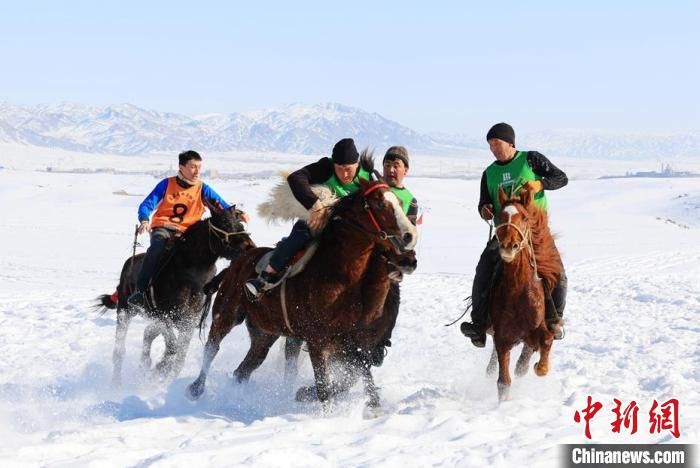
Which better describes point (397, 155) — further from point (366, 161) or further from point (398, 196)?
point (366, 161)

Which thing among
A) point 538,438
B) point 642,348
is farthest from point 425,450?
point 642,348

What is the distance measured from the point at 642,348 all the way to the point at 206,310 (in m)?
5.71

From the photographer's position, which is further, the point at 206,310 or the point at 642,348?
the point at 642,348

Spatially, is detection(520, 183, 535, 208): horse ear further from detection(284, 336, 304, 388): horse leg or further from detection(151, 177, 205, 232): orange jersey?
detection(151, 177, 205, 232): orange jersey

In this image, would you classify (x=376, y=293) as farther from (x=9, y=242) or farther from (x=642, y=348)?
(x=9, y=242)

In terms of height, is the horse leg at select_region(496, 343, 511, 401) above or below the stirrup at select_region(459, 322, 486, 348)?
below

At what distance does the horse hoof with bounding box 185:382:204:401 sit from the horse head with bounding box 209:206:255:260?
148 centimetres

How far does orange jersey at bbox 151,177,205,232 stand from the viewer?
9.91 m

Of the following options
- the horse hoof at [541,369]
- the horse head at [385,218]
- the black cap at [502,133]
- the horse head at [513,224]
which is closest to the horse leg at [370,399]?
the horse head at [385,218]

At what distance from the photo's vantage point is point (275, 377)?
30.9ft

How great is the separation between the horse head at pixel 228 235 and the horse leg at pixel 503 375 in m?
2.94

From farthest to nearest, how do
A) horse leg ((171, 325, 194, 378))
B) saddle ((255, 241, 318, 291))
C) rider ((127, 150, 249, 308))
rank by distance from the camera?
rider ((127, 150, 249, 308)), horse leg ((171, 325, 194, 378)), saddle ((255, 241, 318, 291))

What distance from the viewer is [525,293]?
24.8 feet

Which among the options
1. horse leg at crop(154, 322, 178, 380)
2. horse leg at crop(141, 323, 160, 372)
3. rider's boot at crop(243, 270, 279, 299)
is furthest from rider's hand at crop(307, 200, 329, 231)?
horse leg at crop(141, 323, 160, 372)
